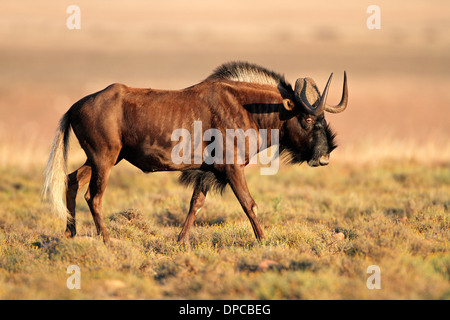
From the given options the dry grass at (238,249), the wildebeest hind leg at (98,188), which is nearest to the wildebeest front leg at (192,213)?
the dry grass at (238,249)

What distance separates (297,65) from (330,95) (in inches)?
603

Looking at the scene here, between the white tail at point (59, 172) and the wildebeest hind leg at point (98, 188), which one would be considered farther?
the white tail at point (59, 172)

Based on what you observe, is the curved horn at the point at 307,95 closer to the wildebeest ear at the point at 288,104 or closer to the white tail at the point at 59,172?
the wildebeest ear at the point at 288,104

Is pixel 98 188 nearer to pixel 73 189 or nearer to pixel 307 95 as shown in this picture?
pixel 73 189

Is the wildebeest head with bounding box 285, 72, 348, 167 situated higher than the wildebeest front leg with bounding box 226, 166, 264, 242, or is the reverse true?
the wildebeest head with bounding box 285, 72, 348, 167

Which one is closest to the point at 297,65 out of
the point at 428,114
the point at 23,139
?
the point at 428,114

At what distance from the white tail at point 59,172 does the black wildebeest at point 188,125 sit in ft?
0.05

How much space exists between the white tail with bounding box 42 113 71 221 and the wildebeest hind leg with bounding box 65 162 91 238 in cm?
9

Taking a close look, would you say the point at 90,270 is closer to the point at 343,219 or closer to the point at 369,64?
the point at 343,219

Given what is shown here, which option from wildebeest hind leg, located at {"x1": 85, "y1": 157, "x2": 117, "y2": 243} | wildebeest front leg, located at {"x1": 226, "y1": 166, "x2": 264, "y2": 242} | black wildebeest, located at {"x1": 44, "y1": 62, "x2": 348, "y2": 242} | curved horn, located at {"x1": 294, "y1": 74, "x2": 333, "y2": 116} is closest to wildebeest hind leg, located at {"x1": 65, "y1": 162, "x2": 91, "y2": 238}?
black wildebeest, located at {"x1": 44, "y1": 62, "x2": 348, "y2": 242}

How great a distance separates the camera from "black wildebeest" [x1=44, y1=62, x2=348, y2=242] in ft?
29.4

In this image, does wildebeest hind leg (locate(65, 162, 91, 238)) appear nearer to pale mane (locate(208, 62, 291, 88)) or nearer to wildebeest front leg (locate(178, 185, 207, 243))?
wildebeest front leg (locate(178, 185, 207, 243))

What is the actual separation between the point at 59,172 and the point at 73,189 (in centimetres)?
38

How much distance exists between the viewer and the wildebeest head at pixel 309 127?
30.4ft
